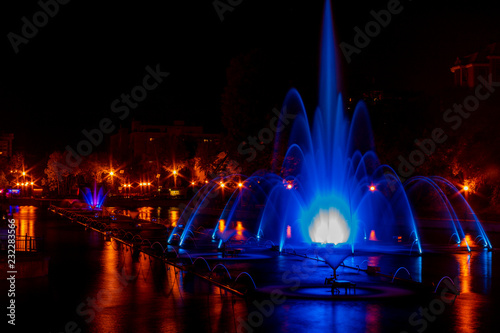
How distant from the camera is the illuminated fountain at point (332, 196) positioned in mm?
32031

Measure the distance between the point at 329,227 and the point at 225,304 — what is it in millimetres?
17909

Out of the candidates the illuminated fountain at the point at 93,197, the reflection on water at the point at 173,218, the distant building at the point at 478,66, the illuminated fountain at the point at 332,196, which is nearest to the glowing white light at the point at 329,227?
the illuminated fountain at the point at 332,196

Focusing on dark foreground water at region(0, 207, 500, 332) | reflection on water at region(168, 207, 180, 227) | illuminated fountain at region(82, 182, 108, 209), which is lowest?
dark foreground water at region(0, 207, 500, 332)

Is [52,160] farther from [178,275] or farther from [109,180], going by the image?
[178,275]

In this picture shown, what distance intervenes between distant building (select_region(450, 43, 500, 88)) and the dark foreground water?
62061mm

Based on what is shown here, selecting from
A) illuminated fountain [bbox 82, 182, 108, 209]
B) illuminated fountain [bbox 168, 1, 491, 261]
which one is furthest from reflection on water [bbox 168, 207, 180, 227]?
illuminated fountain [bbox 82, 182, 108, 209]

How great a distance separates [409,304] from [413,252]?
12.0 m

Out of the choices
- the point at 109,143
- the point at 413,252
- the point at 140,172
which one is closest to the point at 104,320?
the point at 413,252

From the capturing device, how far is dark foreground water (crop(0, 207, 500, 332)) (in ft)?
40.3

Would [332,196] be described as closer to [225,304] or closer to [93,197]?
[225,304]

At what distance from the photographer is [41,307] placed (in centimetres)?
1407

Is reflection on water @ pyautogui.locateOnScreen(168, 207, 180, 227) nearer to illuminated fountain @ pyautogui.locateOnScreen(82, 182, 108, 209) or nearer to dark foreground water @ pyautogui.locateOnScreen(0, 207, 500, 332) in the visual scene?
illuminated fountain @ pyautogui.locateOnScreen(82, 182, 108, 209)

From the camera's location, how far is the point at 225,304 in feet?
47.2

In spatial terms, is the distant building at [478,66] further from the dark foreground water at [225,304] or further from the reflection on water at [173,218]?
the dark foreground water at [225,304]
